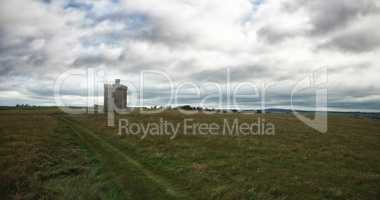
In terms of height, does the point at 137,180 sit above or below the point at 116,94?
below

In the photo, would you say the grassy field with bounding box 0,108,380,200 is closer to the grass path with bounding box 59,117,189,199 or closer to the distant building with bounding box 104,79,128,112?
the grass path with bounding box 59,117,189,199

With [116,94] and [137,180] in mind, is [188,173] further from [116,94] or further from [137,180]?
[116,94]

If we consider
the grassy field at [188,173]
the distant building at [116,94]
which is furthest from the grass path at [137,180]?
the distant building at [116,94]

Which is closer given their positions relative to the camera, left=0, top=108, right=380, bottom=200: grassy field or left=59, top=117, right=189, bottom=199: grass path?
left=59, top=117, right=189, bottom=199: grass path

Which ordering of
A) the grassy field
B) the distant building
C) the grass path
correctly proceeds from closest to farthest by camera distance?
the grass path → the grassy field → the distant building

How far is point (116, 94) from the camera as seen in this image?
114 m

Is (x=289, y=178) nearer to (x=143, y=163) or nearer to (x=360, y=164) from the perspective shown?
(x=360, y=164)

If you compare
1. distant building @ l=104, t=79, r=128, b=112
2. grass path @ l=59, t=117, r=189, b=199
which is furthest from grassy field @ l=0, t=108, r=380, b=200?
distant building @ l=104, t=79, r=128, b=112

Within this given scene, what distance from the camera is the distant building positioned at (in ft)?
365

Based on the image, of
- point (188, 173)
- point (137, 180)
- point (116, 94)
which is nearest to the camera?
point (137, 180)

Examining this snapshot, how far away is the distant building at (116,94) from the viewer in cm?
11131

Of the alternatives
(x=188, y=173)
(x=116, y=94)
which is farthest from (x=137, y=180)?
(x=116, y=94)

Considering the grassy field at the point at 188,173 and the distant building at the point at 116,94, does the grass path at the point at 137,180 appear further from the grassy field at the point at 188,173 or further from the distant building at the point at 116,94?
the distant building at the point at 116,94

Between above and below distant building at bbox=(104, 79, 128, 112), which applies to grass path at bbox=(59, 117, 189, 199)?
below
